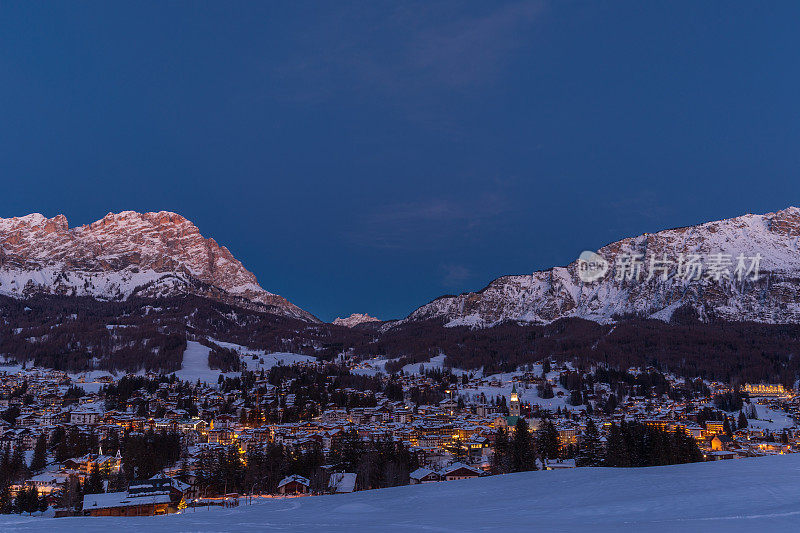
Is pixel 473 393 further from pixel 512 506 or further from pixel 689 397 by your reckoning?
pixel 512 506

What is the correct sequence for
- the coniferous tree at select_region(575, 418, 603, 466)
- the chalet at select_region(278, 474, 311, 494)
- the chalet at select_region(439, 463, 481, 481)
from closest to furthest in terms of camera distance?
the chalet at select_region(278, 474, 311, 494), the chalet at select_region(439, 463, 481, 481), the coniferous tree at select_region(575, 418, 603, 466)

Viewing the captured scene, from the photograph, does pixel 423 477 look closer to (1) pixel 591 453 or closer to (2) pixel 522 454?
(2) pixel 522 454

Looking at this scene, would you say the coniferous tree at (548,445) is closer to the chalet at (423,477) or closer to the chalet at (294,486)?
the chalet at (423,477)

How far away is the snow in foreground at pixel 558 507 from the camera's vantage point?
1823 centimetres

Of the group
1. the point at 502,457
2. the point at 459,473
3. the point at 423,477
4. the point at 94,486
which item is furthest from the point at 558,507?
the point at 94,486

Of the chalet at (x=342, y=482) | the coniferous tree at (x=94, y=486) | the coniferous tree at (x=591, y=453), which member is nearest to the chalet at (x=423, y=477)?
the chalet at (x=342, y=482)

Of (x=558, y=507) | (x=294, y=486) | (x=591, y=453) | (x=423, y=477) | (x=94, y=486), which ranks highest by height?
(x=558, y=507)

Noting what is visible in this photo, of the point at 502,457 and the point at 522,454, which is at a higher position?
the point at 522,454

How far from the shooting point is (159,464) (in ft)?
219

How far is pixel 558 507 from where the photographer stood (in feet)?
74.5

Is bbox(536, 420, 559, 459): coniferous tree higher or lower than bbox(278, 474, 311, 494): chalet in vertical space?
higher

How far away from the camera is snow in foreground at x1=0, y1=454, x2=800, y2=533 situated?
59.8 feet

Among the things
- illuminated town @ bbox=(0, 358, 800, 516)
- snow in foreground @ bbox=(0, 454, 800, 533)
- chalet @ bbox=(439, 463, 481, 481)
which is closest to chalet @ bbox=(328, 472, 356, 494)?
illuminated town @ bbox=(0, 358, 800, 516)

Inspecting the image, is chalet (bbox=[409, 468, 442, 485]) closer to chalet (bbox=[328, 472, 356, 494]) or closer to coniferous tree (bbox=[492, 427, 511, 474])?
chalet (bbox=[328, 472, 356, 494])
